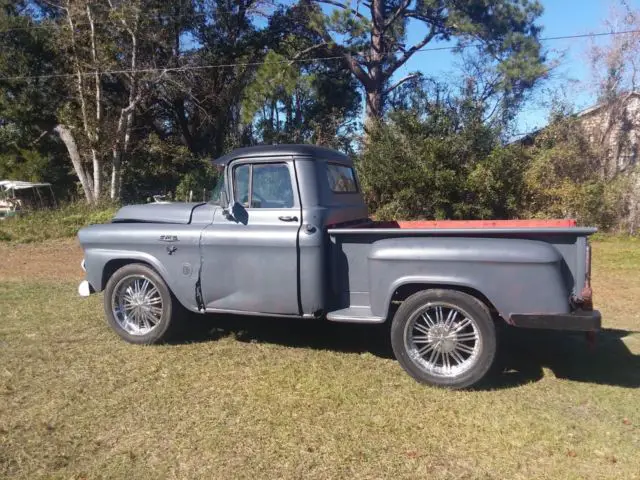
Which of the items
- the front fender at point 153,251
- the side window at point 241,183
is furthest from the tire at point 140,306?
the side window at point 241,183

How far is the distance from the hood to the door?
1.22 ft

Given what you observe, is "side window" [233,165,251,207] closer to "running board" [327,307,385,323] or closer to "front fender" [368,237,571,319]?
"running board" [327,307,385,323]

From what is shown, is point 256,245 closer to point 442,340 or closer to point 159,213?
point 159,213

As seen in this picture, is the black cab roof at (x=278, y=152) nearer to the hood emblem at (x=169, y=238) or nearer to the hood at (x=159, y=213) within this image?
the hood at (x=159, y=213)

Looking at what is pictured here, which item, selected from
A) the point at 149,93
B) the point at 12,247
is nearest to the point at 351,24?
the point at 149,93

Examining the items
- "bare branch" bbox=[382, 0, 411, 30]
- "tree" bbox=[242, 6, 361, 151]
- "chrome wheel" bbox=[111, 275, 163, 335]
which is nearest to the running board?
"chrome wheel" bbox=[111, 275, 163, 335]

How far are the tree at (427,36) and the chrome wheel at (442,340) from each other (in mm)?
14726

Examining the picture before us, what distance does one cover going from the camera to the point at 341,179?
5.90 meters

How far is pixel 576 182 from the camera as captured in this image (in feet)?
49.7

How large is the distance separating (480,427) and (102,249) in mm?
3981

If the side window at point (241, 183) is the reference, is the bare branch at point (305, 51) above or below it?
above

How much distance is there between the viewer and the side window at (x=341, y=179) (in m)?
5.60

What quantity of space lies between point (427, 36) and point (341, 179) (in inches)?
682

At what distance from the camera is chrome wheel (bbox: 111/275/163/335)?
5.68 metres
